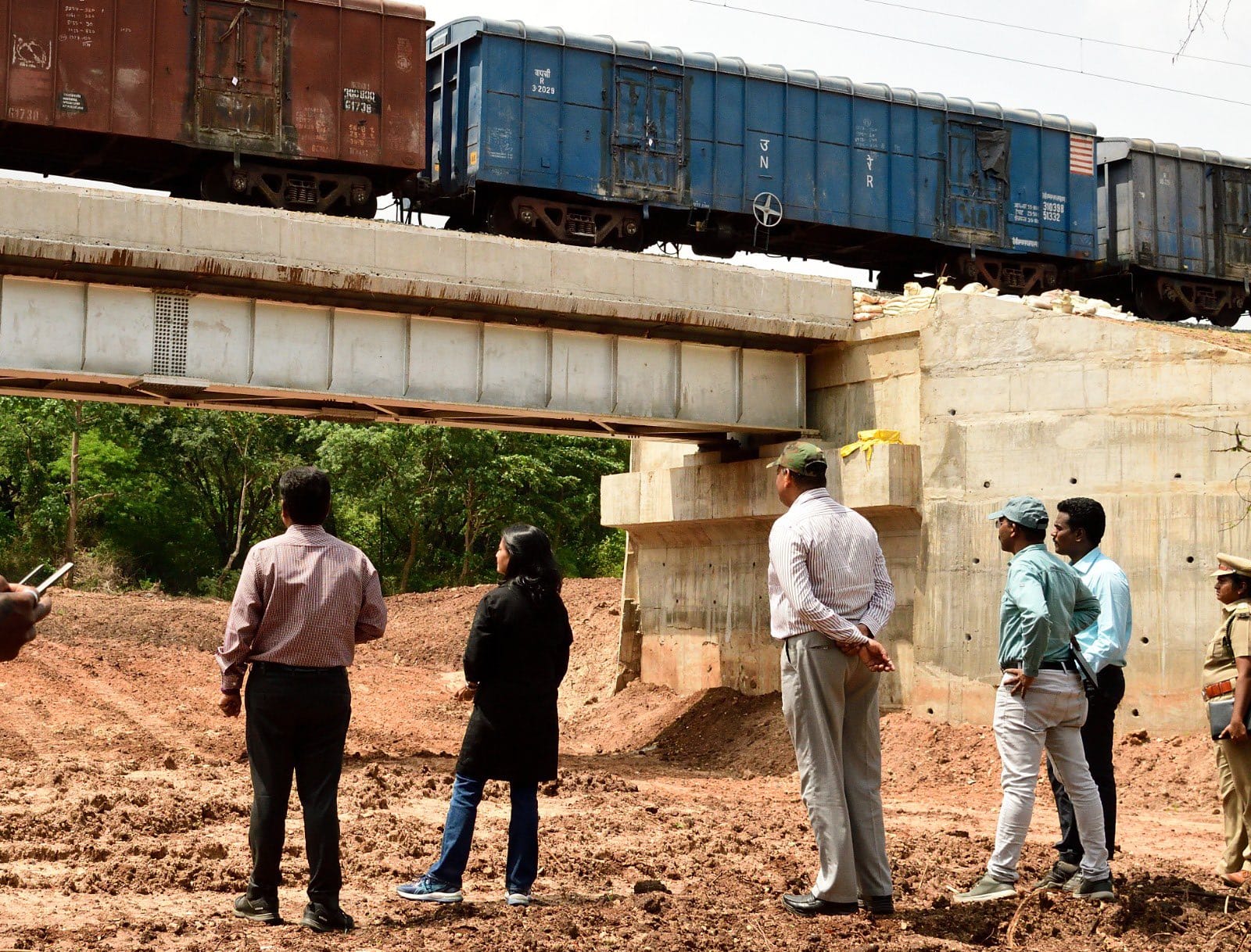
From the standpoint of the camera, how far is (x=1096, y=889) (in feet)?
22.5

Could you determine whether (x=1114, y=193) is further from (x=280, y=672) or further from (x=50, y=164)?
(x=280, y=672)

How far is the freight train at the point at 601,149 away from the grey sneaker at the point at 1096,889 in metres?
14.3

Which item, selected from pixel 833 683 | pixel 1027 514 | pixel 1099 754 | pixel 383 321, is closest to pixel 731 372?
pixel 383 321

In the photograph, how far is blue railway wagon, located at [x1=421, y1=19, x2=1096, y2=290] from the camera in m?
20.5

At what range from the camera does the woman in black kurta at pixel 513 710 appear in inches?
263

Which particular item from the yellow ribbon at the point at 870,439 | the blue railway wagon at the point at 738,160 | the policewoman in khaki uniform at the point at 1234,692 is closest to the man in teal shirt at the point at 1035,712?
the policewoman in khaki uniform at the point at 1234,692

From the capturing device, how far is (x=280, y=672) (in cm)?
623

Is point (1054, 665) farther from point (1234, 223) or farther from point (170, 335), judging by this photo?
point (1234, 223)

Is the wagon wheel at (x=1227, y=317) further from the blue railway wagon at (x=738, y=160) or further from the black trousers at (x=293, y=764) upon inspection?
the black trousers at (x=293, y=764)

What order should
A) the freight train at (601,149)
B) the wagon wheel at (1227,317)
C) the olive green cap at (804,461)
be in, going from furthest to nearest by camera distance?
the wagon wheel at (1227,317) → the freight train at (601,149) → the olive green cap at (804,461)

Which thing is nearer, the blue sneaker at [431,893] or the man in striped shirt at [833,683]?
the man in striped shirt at [833,683]

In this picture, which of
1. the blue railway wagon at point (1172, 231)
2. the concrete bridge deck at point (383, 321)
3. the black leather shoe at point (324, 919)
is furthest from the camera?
the blue railway wagon at point (1172, 231)

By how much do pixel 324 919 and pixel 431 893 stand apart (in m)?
0.71

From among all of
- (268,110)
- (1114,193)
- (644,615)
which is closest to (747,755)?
(644,615)
